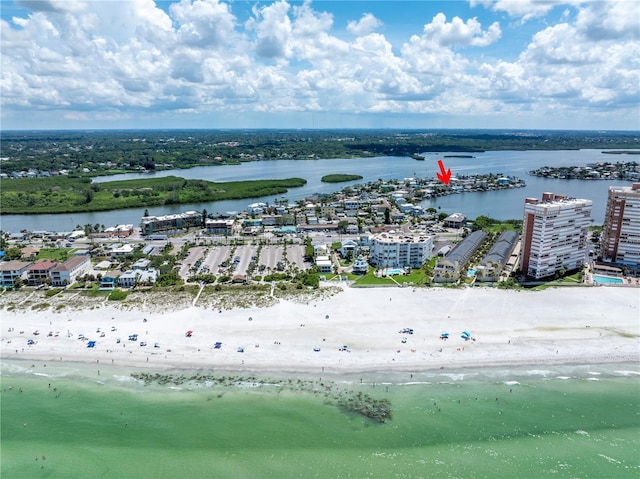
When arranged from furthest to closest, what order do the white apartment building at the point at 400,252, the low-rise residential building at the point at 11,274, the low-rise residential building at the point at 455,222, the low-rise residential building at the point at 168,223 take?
the low-rise residential building at the point at 455,222, the low-rise residential building at the point at 168,223, the white apartment building at the point at 400,252, the low-rise residential building at the point at 11,274

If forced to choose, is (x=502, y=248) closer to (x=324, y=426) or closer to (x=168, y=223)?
(x=324, y=426)

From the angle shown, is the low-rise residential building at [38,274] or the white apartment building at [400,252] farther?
the white apartment building at [400,252]

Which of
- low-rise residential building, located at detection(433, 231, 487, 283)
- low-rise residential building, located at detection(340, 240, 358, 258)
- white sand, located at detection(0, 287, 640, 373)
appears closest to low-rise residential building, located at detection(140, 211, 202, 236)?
white sand, located at detection(0, 287, 640, 373)

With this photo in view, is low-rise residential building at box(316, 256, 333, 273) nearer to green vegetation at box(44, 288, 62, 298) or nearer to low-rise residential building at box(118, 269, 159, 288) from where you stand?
low-rise residential building at box(118, 269, 159, 288)

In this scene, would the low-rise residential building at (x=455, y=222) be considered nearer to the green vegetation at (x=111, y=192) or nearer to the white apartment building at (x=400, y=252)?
the white apartment building at (x=400, y=252)

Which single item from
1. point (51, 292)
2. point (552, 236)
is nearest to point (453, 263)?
point (552, 236)

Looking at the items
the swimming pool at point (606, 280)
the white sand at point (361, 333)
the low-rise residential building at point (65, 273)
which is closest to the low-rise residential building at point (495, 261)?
the white sand at point (361, 333)

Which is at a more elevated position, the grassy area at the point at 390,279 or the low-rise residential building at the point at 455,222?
the low-rise residential building at the point at 455,222

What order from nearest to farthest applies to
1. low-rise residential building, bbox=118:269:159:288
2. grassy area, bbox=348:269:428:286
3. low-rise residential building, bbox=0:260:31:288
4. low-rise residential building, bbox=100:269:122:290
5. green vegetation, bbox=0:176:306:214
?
low-rise residential building, bbox=100:269:122:290, low-rise residential building, bbox=118:269:159:288, low-rise residential building, bbox=0:260:31:288, grassy area, bbox=348:269:428:286, green vegetation, bbox=0:176:306:214
